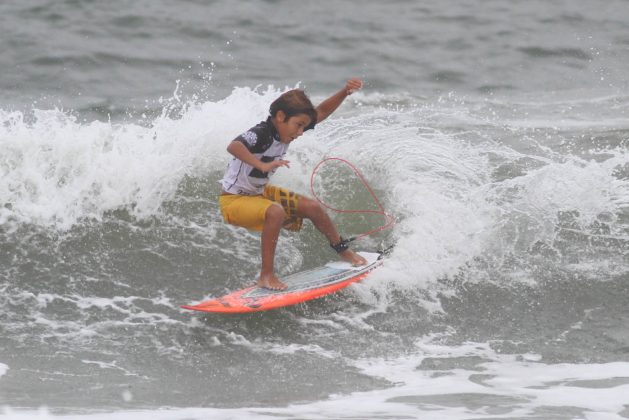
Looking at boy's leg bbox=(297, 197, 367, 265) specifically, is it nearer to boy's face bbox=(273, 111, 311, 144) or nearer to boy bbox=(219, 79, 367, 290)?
boy bbox=(219, 79, 367, 290)

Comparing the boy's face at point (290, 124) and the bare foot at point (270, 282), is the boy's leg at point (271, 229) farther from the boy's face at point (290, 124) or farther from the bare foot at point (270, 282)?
the boy's face at point (290, 124)

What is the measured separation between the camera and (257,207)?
6004 millimetres

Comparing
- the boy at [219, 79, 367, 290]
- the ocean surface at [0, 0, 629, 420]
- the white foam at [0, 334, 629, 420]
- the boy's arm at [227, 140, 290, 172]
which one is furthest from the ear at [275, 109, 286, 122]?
the white foam at [0, 334, 629, 420]

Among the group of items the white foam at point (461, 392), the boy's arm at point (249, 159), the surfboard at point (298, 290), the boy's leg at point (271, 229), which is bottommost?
the white foam at point (461, 392)

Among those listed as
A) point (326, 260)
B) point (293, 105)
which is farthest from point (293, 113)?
point (326, 260)

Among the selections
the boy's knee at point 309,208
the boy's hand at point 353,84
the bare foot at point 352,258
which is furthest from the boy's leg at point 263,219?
the boy's hand at point 353,84

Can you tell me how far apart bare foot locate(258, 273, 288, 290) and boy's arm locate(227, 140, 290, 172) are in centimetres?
85

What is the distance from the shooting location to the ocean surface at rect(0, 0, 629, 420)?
5004 mm

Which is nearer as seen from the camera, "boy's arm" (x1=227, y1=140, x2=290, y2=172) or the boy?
"boy's arm" (x1=227, y1=140, x2=290, y2=172)

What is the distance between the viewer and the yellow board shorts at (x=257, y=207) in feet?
19.8

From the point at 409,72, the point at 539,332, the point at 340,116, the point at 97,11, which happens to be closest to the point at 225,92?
the point at 340,116

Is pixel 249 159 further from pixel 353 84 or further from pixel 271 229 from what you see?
pixel 353 84

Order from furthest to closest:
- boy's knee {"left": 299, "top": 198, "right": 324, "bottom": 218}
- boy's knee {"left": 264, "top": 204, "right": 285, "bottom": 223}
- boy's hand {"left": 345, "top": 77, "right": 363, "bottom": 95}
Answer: boy's knee {"left": 299, "top": 198, "right": 324, "bottom": 218} < boy's hand {"left": 345, "top": 77, "right": 363, "bottom": 95} < boy's knee {"left": 264, "top": 204, "right": 285, "bottom": 223}

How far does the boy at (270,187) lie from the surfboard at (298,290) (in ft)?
0.37
